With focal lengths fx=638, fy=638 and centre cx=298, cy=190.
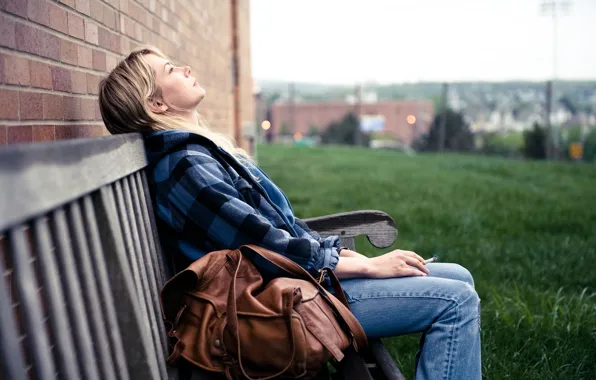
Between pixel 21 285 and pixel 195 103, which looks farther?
pixel 195 103

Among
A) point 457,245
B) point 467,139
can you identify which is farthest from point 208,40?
point 467,139

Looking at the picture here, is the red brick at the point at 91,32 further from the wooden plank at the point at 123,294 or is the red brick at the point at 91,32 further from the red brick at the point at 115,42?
the wooden plank at the point at 123,294

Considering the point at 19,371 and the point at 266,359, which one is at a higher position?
the point at 19,371

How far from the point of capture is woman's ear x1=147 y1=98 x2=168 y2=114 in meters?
2.32

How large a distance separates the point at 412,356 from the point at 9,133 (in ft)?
7.48

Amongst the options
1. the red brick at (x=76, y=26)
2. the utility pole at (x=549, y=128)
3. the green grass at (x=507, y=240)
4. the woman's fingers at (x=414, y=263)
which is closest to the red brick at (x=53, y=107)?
the red brick at (x=76, y=26)

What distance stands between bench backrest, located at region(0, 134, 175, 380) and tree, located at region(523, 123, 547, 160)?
71.9ft

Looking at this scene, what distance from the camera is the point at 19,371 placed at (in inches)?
34.4

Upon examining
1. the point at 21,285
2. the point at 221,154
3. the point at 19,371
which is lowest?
the point at 19,371

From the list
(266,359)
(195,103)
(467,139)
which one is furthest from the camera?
(467,139)

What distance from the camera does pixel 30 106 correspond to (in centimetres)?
178

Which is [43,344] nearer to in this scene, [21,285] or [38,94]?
[21,285]

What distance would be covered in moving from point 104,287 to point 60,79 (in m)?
0.91

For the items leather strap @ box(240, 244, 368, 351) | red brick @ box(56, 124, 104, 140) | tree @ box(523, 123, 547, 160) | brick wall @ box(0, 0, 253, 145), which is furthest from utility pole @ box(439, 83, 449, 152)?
leather strap @ box(240, 244, 368, 351)
